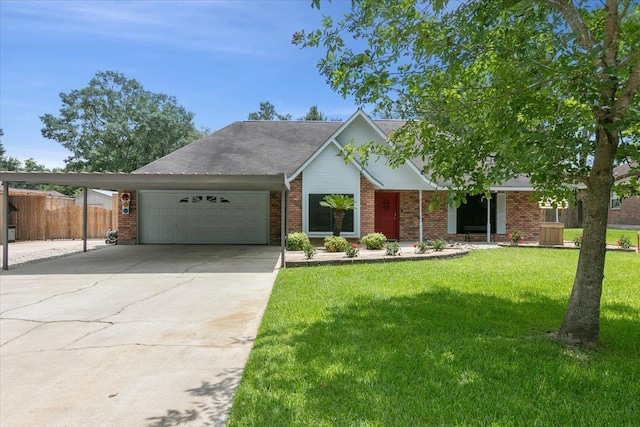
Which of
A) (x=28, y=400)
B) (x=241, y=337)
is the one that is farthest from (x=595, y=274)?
(x=28, y=400)

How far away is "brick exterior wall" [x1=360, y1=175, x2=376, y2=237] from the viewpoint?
15.9 meters

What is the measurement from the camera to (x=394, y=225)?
59.0ft

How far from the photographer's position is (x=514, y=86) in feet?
14.9

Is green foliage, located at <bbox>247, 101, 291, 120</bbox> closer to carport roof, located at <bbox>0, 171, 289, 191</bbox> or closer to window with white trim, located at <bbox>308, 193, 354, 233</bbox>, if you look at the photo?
window with white trim, located at <bbox>308, 193, 354, 233</bbox>

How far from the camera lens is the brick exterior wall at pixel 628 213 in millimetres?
30016

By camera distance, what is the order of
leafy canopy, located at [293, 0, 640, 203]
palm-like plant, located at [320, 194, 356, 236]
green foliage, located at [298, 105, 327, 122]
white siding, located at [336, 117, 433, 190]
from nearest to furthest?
leafy canopy, located at [293, 0, 640, 203]
palm-like plant, located at [320, 194, 356, 236]
white siding, located at [336, 117, 433, 190]
green foliage, located at [298, 105, 327, 122]

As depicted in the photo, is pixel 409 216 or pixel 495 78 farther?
pixel 409 216

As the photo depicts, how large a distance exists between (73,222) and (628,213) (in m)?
39.7

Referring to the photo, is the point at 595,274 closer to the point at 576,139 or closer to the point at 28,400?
the point at 576,139

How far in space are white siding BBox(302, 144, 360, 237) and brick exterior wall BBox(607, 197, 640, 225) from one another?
26326 mm

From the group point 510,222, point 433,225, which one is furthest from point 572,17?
point 510,222

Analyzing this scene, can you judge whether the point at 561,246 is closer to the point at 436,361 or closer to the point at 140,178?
the point at 436,361

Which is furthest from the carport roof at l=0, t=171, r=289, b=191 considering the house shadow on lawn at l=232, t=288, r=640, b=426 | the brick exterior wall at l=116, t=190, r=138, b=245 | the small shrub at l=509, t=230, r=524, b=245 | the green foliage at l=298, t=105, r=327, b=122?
the green foliage at l=298, t=105, r=327, b=122

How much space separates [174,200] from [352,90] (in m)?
14.1
